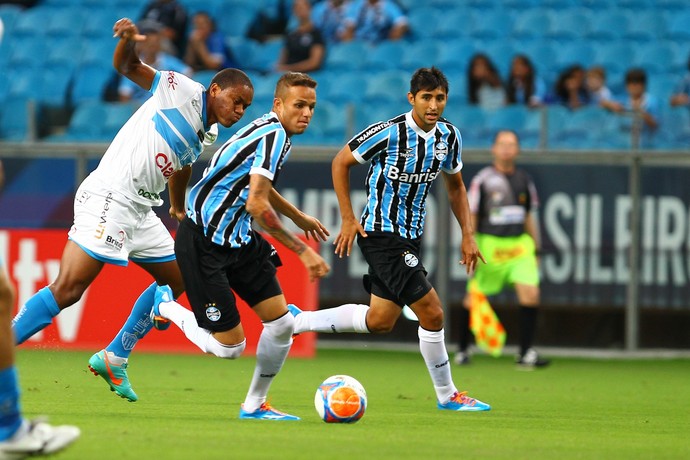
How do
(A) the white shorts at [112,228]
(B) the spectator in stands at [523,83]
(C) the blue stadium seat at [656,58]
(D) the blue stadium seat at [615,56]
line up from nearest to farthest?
(A) the white shorts at [112,228] → (B) the spectator in stands at [523,83] → (C) the blue stadium seat at [656,58] → (D) the blue stadium seat at [615,56]

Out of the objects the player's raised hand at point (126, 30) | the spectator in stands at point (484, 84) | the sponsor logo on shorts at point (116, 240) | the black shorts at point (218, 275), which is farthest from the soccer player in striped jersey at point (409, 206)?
the spectator in stands at point (484, 84)

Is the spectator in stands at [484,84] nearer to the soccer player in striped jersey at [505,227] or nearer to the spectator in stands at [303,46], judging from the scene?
the spectator in stands at [303,46]

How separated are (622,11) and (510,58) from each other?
1883mm

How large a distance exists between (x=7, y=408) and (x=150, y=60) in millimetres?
10999

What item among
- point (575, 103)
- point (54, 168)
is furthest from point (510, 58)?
point (54, 168)

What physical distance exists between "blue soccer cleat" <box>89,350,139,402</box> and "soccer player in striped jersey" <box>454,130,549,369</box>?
520cm

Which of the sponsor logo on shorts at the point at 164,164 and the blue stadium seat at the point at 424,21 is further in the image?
the blue stadium seat at the point at 424,21

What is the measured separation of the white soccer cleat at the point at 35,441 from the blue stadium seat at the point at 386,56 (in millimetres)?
12144

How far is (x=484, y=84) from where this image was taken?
49.9 ft

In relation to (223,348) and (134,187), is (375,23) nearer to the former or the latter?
(134,187)

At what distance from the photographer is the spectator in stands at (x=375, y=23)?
16938 millimetres

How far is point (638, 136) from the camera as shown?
43.7 feet

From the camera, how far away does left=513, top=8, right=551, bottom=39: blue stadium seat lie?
16766mm

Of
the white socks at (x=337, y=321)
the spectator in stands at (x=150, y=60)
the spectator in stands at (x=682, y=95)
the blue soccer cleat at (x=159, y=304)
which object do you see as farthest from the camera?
the spectator in stands at (x=150, y=60)
